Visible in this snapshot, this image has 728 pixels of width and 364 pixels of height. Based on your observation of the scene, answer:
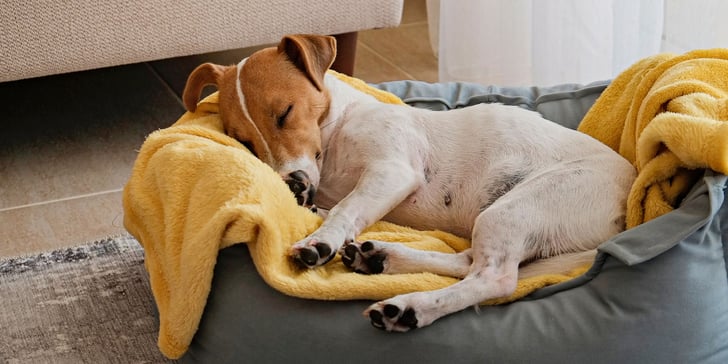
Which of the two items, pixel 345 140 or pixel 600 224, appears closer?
pixel 600 224

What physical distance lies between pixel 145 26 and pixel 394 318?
1.88 metres

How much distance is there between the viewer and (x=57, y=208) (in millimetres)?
3246

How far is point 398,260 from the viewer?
84.5 inches

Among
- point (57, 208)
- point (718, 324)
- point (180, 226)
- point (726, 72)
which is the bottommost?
point (57, 208)

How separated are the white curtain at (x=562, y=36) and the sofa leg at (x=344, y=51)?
429 mm

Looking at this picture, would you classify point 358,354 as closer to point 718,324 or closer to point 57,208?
point 718,324

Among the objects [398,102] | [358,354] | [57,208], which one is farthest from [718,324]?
[57,208]

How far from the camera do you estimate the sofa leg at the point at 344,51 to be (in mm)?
3801

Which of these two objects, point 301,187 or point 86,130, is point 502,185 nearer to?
point 301,187

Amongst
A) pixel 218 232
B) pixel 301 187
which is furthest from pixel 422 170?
pixel 218 232

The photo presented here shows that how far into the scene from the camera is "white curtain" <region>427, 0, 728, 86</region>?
3262mm

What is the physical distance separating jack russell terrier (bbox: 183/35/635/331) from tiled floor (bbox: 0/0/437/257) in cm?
76

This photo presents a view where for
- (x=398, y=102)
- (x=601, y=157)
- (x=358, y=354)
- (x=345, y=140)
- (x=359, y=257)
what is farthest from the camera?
(x=398, y=102)

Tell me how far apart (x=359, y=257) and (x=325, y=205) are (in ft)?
1.44
